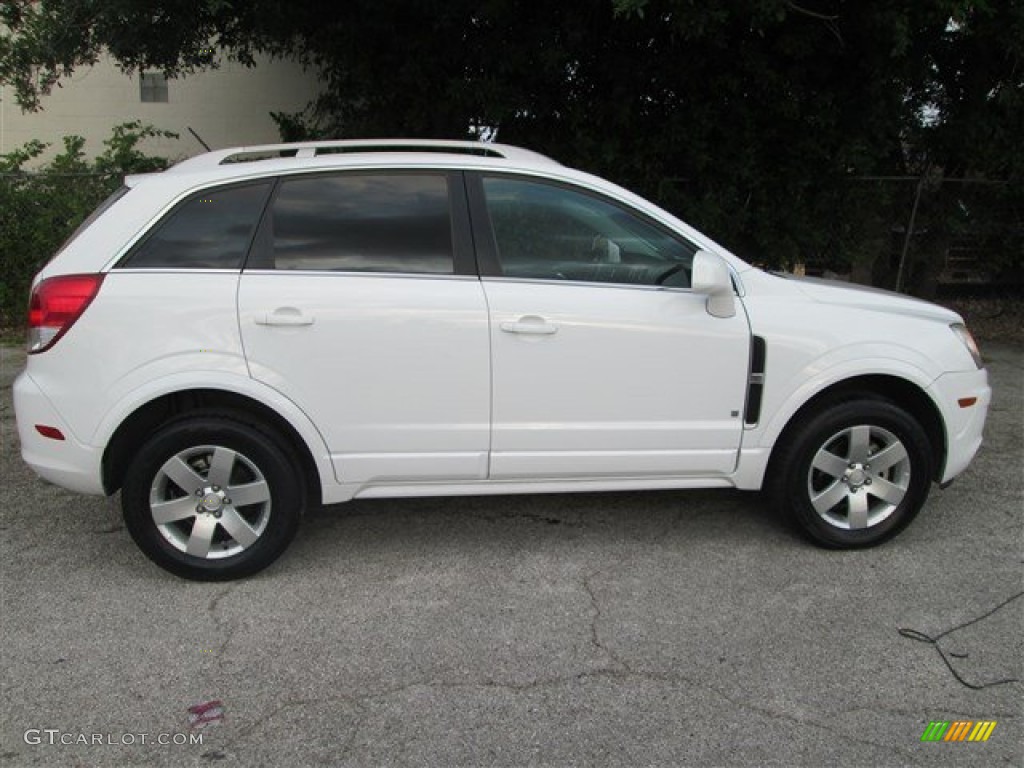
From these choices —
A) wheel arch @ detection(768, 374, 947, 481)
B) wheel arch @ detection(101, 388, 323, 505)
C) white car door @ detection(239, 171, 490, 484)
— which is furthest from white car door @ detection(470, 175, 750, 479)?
wheel arch @ detection(101, 388, 323, 505)

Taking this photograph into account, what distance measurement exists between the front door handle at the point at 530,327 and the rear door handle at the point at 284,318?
0.84 metres

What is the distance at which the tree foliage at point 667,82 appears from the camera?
22.0 feet

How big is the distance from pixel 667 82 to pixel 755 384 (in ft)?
14.4

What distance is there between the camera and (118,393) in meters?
3.46

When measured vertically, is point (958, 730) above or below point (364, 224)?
below

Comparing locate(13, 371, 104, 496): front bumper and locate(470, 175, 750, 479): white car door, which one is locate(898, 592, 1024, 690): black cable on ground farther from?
locate(13, 371, 104, 496): front bumper

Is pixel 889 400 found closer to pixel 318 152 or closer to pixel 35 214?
pixel 318 152

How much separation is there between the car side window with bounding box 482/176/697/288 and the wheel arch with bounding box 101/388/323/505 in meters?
1.28

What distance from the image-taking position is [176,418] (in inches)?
141

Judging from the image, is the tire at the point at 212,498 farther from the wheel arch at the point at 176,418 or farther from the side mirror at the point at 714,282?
the side mirror at the point at 714,282

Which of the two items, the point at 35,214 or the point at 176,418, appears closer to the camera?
the point at 176,418

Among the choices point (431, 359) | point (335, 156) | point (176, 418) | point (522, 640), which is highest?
point (335, 156)

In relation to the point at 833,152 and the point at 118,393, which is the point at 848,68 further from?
the point at 118,393

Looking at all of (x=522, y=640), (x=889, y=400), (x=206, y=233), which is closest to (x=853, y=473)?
(x=889, y=400)
